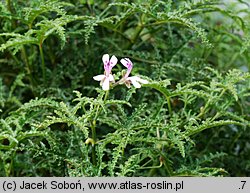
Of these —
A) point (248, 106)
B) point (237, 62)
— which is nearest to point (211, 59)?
point (237, 62)

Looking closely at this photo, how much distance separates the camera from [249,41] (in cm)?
109

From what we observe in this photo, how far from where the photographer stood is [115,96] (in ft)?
4.11

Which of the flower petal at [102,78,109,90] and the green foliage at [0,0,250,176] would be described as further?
the green foliage at [0,0,250,176]

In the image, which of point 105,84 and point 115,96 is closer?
point 105,84

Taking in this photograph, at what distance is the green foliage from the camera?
0.96m

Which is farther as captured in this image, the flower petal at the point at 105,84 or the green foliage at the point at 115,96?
the green foliage at the point at 115,96

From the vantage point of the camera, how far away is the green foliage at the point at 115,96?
965mm
